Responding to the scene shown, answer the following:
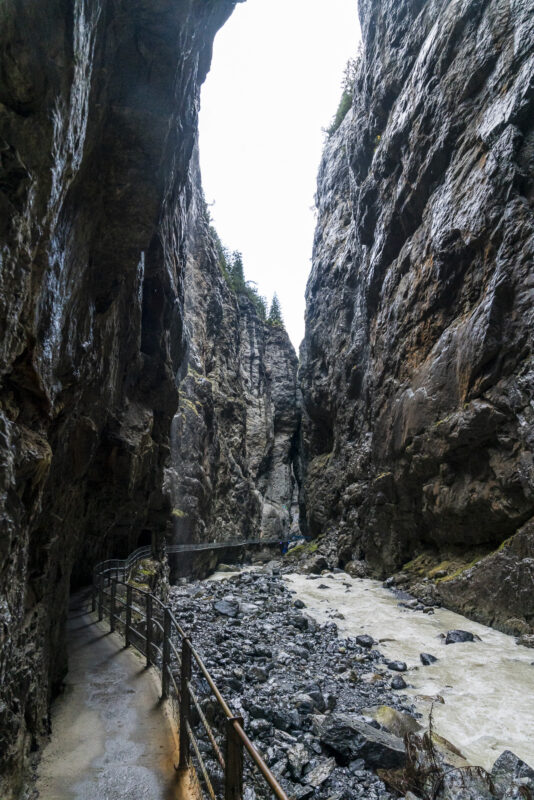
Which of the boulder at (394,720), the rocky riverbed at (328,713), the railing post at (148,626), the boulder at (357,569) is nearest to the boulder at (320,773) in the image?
the rocky riverbed at (328,713)

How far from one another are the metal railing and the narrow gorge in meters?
0.78

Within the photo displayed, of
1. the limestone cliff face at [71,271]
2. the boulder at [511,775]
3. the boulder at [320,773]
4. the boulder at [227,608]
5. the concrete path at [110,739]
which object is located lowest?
the boulder at [227,608]

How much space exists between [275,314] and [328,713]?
57820 millimetres

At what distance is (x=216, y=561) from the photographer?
28609 millimetres

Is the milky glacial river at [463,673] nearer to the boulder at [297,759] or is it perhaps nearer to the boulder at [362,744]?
the boulder at [362,744]

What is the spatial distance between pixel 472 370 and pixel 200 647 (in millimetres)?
11358

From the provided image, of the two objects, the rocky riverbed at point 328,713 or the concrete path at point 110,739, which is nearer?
the concrete path at point 110,739

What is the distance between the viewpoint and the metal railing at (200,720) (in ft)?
8.10

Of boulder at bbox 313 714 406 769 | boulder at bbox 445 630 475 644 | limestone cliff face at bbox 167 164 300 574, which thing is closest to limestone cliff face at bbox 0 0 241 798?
boulder at bbox 313 714 406 769

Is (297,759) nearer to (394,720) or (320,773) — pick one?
(320,773)

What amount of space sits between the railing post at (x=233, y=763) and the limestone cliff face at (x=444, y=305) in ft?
34.3

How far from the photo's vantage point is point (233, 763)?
249cm

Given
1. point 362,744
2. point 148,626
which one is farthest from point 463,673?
point 148,626

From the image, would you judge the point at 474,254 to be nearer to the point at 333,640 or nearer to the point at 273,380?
the point at 333,640
